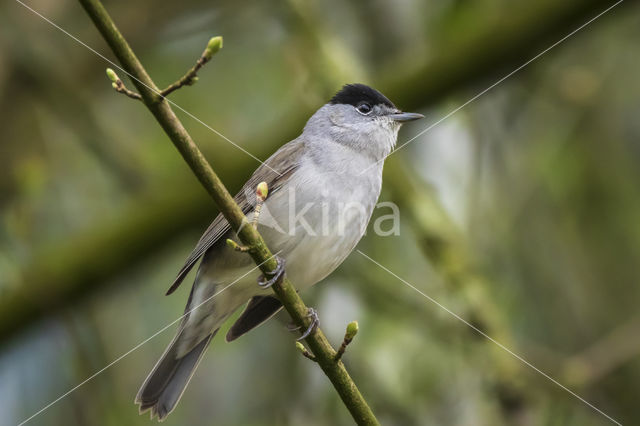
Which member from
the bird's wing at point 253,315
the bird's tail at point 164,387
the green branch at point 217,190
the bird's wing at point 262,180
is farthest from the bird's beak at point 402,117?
the bird's tail at point 164,387

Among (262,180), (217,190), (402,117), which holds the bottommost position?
(402,117)

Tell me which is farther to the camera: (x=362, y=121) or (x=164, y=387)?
(x=362, y=121)

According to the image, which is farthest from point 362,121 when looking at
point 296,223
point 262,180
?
point 296,223

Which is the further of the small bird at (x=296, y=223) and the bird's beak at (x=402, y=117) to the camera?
the bird's beak at (x=402, y=117)

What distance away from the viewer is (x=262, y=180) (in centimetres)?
389

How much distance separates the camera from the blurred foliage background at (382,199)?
4.78m

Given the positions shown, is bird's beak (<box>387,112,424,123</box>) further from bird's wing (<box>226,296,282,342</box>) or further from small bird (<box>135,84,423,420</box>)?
bird's wing (<box>226,296,282,342</box>)

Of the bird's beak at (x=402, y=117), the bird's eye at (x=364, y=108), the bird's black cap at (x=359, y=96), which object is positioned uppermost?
the bird's black cap at (x=359, y=96)

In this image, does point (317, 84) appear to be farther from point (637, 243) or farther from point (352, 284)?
point (637, 243)

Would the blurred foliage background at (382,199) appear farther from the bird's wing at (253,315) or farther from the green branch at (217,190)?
the green branch at (217,190)

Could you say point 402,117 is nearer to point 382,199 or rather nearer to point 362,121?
point 362,121

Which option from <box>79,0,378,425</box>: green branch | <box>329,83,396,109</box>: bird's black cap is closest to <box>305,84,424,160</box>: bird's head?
<box>329,83,396,109</box>: bird's black cap

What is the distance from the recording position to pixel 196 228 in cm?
498

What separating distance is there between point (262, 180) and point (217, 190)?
137 cm
